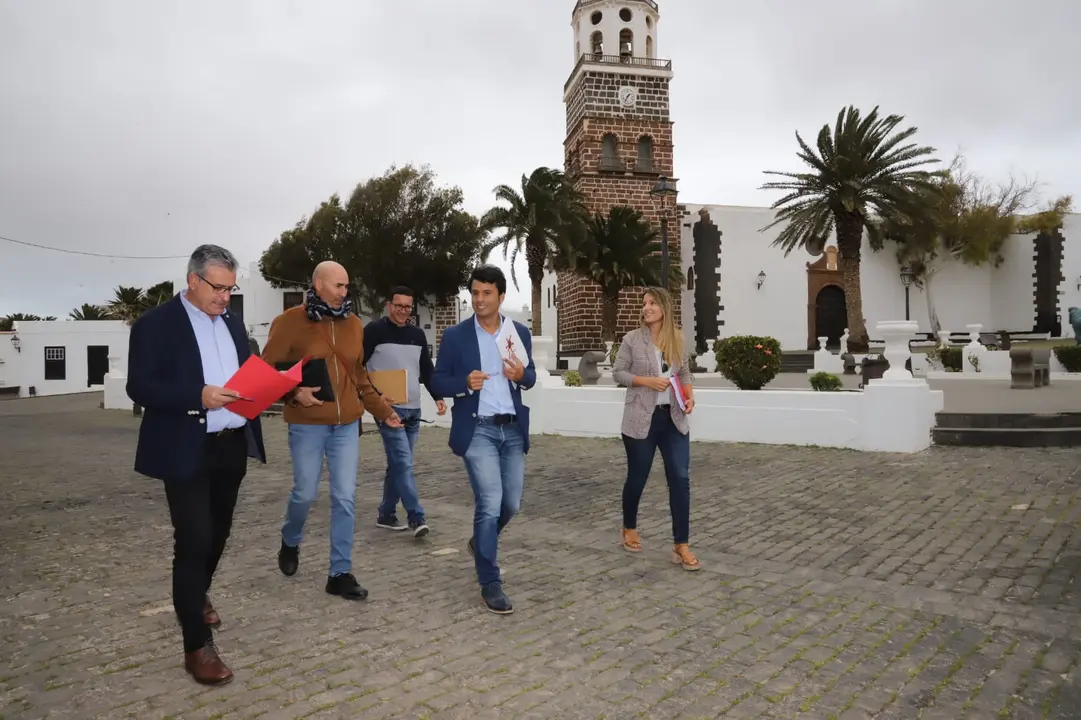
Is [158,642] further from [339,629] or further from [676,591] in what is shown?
[676,591]

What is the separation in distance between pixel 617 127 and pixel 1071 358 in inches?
804

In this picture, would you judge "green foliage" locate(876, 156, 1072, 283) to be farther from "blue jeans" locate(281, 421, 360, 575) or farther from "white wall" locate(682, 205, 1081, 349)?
"blue jeans" locate(281, 421, 360, 575)

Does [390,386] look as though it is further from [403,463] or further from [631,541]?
[631,541]

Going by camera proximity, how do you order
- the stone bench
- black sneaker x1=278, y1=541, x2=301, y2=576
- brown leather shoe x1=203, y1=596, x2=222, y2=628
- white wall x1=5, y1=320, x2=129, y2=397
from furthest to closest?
white wall x1=5, y1=320, x2=129, y2=397
the stone bench
black sneaker x1=278, y1=541, x2=301, y2=576
brown leather shoe x1=203, y1=596, x2=222, y2=628

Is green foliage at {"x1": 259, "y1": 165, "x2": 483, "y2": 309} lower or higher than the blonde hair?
higher

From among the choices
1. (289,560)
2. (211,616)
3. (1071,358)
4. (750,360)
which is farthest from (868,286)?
(211,616)

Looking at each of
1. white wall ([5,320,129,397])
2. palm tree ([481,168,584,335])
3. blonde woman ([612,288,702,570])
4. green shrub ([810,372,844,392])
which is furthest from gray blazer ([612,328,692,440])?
white wall ([5,320,129,397])

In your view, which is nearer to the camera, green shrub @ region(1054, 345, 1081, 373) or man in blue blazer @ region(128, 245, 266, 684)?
man in blue blazer @ region(128, 245, 266, 684)

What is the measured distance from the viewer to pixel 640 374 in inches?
199

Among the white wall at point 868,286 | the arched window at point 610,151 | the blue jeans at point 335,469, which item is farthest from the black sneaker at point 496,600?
the arched window at point 610,151

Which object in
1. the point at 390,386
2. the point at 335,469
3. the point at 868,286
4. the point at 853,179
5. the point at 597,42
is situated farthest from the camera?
the point at 868,286

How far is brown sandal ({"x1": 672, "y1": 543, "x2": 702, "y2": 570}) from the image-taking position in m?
4.83

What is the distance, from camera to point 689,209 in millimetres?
34938

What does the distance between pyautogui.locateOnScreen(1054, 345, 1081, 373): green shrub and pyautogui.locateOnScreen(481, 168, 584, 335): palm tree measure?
52.4 ft
